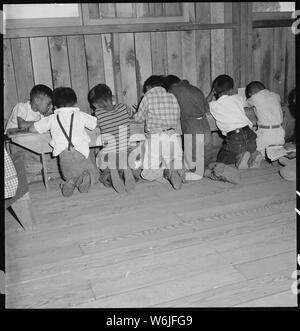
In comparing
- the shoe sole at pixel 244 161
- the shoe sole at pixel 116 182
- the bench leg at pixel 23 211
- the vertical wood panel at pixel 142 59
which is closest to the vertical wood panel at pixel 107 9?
the vertical wood panel at pixel 142 59

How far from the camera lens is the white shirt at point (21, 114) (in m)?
4.84

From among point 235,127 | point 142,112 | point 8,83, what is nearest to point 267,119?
point 235,127

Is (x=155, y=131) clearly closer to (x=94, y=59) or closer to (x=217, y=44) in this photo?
(x=94, y=59)

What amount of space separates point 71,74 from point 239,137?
2.50 meters

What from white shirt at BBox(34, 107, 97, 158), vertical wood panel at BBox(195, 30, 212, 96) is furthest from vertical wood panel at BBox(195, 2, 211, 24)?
white shirt at BBox(34, 107, 97, 158)

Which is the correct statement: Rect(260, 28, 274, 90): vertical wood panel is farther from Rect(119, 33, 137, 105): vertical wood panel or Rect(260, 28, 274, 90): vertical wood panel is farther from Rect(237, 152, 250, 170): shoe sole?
Rect(119, 33, 137, 105): vertical wood panel

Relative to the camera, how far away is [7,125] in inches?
190

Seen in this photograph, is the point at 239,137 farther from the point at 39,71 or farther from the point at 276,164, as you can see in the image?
the point at 39,71

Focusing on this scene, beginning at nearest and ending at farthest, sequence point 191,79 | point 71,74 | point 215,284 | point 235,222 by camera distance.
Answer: point 215,284
point 235,222
point 71,74
point 191,79

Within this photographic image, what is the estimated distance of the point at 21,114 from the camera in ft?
15.9

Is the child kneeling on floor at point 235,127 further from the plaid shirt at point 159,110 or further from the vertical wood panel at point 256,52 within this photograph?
the vertical wood panel at point 256,52

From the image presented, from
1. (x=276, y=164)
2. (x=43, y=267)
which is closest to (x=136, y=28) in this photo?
(x=276, y=164)

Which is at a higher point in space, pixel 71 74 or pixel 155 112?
pixel 71 74

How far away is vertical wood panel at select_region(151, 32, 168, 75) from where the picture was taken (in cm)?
534
